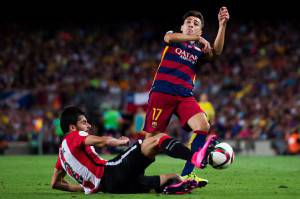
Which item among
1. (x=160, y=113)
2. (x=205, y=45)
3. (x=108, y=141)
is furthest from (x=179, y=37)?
(x=108, y=141)

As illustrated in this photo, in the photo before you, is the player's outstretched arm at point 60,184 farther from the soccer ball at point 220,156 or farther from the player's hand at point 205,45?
the player's hand at point 205,45

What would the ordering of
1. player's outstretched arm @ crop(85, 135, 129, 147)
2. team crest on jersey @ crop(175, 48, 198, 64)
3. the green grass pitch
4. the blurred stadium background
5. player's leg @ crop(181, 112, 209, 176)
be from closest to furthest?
player's outstretched arm @ crop(85, 135, 129, 147) → the green grass pitch → player's leg @ crop(181, 112, 209, 176) → team crest on jersey @ crop(175, 48, 198, 64) → the blurred stadium background

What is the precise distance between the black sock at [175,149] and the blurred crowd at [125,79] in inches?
633

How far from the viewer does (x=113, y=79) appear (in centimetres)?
3100

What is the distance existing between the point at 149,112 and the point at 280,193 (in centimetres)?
204

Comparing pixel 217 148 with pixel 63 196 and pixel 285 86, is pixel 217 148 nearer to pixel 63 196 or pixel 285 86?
pixel 63 196

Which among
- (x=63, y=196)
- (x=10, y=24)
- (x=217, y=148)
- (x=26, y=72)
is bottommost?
(x=63, y=196)

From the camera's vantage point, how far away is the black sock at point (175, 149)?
8.11 metres

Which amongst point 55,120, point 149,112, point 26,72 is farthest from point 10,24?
point 149,112

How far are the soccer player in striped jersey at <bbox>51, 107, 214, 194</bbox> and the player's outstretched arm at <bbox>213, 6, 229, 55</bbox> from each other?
6.17 ft

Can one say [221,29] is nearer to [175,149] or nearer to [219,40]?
[219,40]

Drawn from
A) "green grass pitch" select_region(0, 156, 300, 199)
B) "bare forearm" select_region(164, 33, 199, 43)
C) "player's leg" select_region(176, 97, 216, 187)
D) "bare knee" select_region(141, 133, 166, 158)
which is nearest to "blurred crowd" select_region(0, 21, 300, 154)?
"green grass pitch" select_region(0, 156, 300, 199)

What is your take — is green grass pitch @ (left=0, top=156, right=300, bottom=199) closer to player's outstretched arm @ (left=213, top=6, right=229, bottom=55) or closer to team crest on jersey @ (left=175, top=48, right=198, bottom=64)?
team crest on jersey @ (left=175, top=48, right=198, bottom=64)

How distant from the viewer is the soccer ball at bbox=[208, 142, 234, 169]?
790 centimetres
